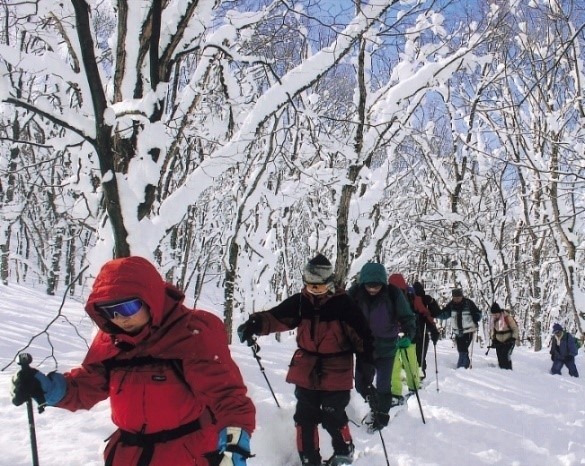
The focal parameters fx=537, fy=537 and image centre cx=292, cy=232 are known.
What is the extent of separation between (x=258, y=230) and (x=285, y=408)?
7.66m

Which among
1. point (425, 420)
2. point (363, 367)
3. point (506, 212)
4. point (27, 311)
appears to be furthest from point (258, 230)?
point (506, 212)

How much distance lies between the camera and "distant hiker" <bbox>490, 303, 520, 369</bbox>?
11070mm

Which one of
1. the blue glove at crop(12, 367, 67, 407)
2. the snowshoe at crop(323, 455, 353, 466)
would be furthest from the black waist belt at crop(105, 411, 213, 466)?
the snowshoe at crop(323, 455, 353, 466)

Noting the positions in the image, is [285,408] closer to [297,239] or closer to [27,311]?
[27,311]

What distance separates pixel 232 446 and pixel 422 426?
14.1 feet

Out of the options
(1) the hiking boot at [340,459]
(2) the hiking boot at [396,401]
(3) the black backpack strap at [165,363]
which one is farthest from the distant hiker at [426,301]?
(3) the black backpack strap at [165,363]

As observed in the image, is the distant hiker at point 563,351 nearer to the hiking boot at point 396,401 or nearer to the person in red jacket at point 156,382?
the hiking boot at point 396,401

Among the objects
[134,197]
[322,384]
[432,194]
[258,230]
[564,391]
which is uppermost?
[432,194]

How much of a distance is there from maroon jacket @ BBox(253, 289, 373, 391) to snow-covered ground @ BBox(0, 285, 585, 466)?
81 cm

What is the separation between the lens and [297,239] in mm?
24094

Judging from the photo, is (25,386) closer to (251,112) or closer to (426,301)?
(251,112)

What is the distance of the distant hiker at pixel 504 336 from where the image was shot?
436 inches

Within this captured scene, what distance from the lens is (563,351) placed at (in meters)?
11.8

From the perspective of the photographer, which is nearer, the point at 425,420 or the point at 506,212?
the point at 425,420
